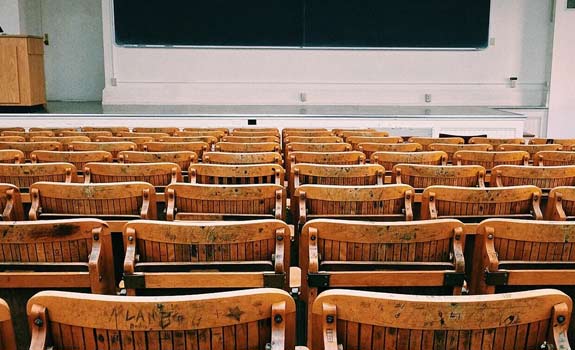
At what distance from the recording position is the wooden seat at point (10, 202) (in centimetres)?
280

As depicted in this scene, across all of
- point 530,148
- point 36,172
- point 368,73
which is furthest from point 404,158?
point 368,73

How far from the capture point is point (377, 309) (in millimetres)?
1433

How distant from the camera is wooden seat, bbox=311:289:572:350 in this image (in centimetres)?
141

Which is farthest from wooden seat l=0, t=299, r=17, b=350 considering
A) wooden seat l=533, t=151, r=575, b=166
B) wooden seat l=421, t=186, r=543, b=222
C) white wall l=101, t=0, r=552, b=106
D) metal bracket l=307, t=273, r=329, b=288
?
white wall l=101, t=0, r=552, b=106

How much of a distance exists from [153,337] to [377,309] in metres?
0.53

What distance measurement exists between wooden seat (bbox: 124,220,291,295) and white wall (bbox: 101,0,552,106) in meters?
8.44

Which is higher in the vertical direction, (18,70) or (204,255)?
(18,70)

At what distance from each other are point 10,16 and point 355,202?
9143mm

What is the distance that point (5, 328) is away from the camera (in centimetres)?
149

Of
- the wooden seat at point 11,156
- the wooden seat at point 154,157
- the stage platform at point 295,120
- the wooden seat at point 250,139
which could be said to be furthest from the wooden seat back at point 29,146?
the stage platform at point 295,120

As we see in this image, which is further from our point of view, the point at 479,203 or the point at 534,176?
the point at 534,176

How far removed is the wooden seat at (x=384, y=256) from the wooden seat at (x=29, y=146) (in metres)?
3.27

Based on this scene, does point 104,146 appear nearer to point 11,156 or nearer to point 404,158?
point 11,156

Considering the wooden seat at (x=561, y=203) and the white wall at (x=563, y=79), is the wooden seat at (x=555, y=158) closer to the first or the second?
the wooden seat at (x=561, y=203)
